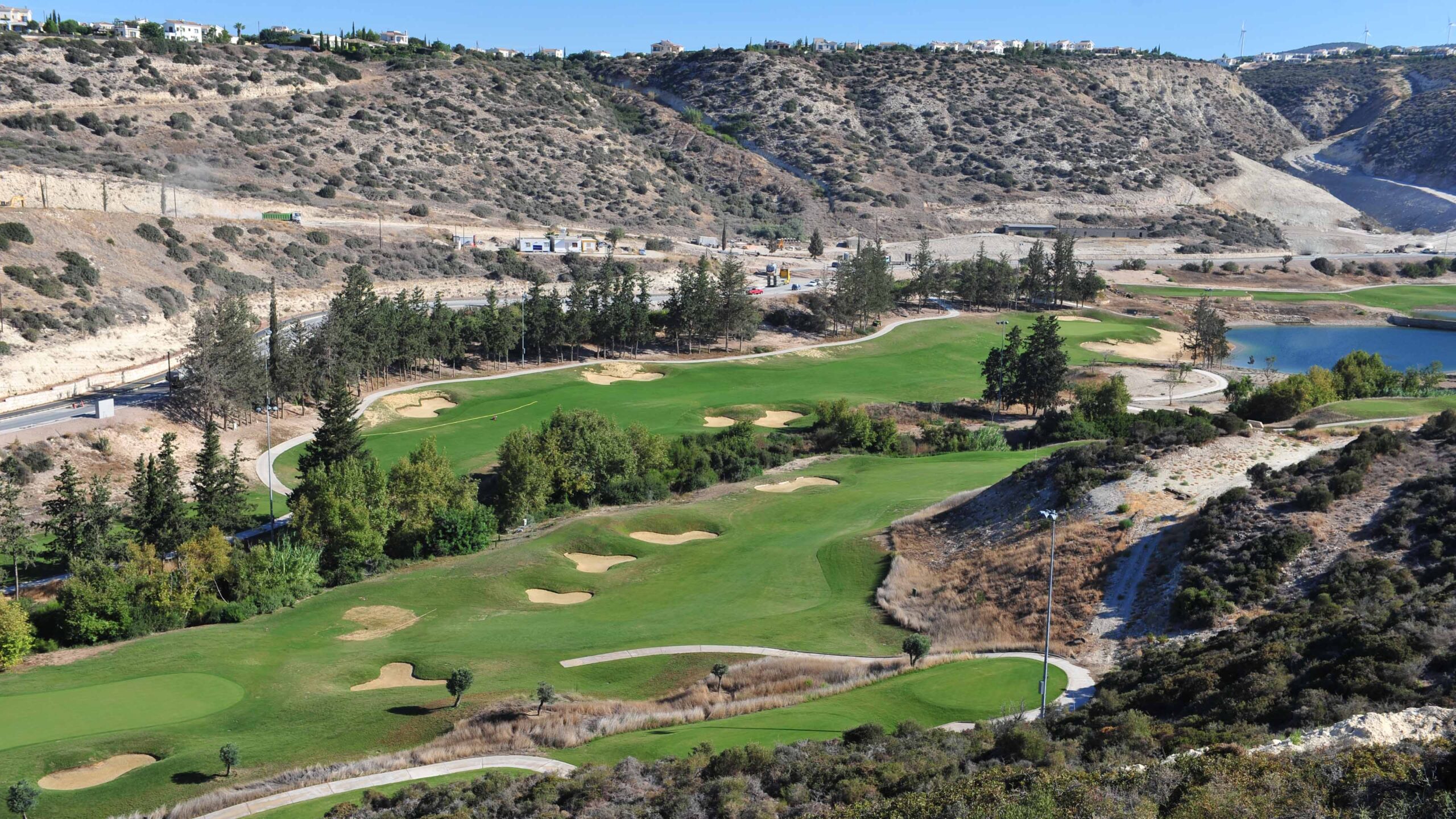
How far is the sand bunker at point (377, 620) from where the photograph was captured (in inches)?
1628

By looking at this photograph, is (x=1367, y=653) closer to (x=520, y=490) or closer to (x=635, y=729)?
(x=635, y=729)

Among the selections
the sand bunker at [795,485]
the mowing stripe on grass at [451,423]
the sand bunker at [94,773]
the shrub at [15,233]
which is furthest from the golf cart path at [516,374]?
the sand bunker at [94,773]

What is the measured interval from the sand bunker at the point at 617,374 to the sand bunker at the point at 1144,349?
40.3 m

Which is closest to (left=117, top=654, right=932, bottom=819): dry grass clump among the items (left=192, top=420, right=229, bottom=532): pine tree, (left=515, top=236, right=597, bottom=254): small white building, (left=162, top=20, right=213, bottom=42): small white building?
(left=192, top=420, right=229, bottom=532): pine tree

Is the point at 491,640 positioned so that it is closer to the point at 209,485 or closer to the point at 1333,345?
the point at 209,485

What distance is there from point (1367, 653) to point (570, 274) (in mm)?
103720

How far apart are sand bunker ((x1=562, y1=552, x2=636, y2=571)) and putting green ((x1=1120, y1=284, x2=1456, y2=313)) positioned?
10290cm

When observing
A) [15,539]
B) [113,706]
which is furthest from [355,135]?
[113,706]

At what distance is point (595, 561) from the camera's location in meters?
50.0

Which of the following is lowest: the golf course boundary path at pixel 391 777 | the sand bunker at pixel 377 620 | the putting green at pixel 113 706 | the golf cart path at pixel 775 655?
the putting green at pixel 113 706

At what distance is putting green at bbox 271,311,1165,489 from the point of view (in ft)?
239

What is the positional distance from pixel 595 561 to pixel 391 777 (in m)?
21.6

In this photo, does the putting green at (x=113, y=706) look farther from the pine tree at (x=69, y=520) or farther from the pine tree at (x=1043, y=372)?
the pine tree at (x=1043, y=372)

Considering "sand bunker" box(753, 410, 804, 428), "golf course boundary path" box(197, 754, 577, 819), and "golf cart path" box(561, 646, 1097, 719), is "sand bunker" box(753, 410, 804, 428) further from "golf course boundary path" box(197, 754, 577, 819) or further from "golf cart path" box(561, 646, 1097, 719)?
"golf course boundary path" box(197, 754, 577, 819)
